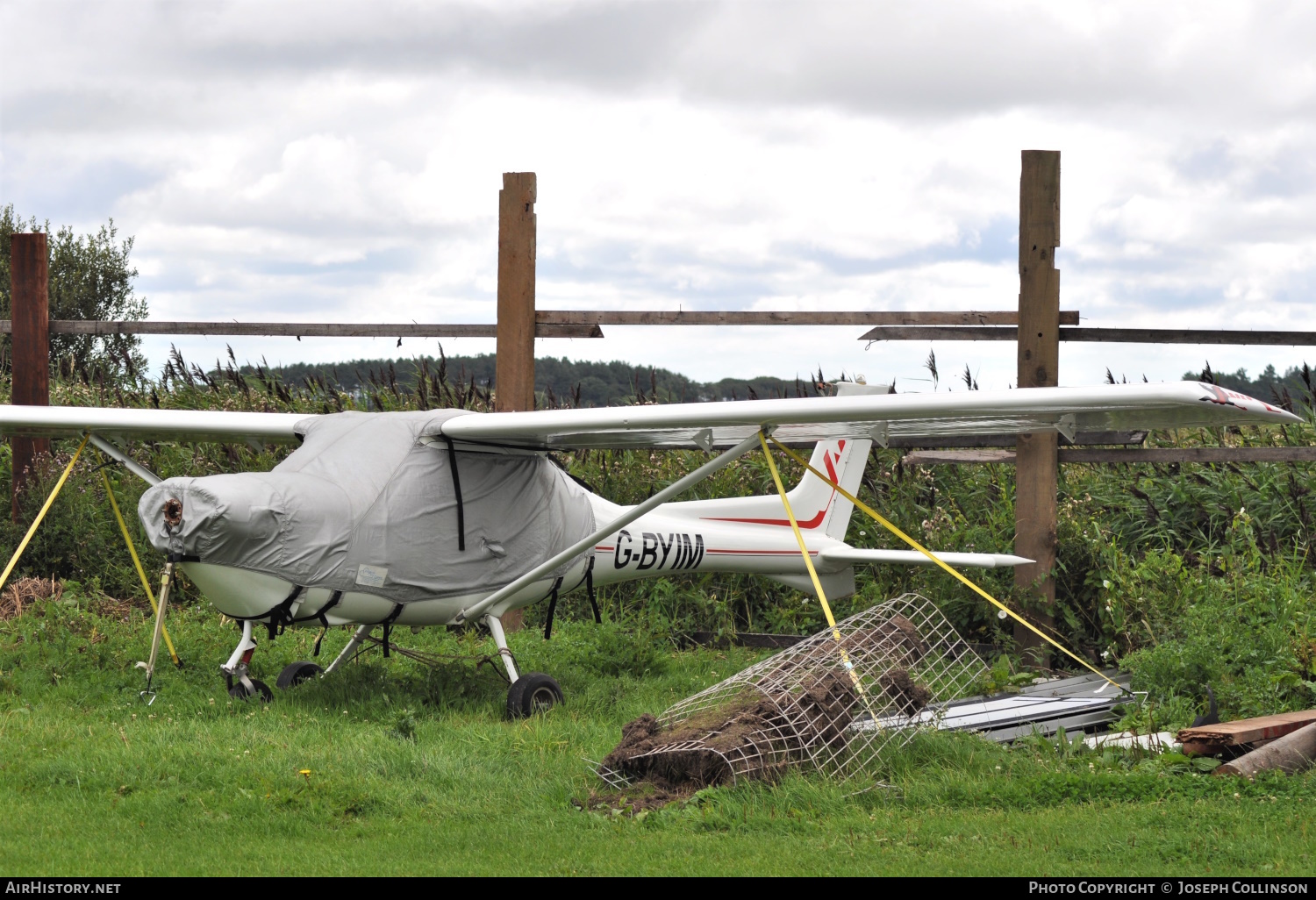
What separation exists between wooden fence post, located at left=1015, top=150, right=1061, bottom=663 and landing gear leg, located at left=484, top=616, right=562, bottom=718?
13.3 feet

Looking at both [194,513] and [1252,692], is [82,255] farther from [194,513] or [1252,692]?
[1252,692]

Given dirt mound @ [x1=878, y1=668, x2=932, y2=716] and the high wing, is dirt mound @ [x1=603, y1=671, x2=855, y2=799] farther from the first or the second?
the high wing

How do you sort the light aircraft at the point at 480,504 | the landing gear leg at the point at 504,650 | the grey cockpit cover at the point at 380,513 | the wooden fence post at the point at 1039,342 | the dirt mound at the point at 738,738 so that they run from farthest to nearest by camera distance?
the wooden fence post at the point at 1039,342 < the landing gear leg at the point at 504,650 < the grey cockpit cover at the point at 380,513 < the light aircraft at the point at 480,504 < the dirt mound at the point at 738,738

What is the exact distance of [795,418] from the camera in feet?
22.0

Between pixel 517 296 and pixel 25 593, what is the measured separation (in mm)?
5171

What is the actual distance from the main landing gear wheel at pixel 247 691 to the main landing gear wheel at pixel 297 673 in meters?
0.60

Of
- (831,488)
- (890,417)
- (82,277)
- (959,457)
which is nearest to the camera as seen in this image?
(890,417)

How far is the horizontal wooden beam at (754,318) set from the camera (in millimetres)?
10445

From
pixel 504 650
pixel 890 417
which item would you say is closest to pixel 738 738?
pixel 890 417

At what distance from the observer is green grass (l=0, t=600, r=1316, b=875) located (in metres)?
4.82

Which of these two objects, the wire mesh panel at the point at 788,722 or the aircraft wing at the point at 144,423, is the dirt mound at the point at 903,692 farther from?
the aircraft wing at the point at 144,423

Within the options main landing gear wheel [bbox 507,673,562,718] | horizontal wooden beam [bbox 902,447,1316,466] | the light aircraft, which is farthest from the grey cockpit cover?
horizontal wooden beam [bbox 902,447,1316,466]

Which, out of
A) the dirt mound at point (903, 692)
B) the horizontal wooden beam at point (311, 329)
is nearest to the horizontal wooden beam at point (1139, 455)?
the horizontal wooden beam at point (311, 329)

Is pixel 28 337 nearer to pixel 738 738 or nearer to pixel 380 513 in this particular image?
pixel 380 513
